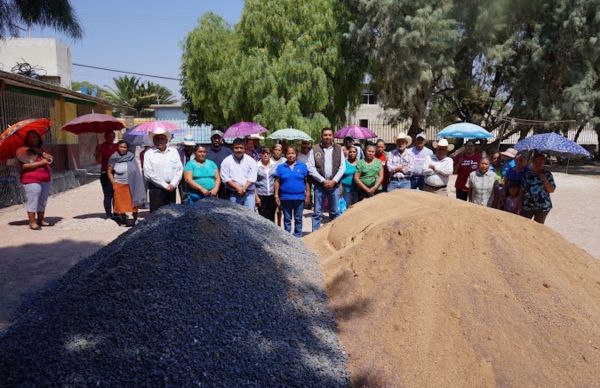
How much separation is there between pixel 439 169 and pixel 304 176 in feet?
6.40

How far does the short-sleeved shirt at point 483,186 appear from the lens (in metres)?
6.11

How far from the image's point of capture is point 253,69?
1497 centimetres

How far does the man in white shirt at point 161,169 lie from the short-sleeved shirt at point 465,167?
415 centimetres

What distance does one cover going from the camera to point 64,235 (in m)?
7.11

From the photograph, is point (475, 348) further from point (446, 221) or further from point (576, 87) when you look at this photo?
point (576, 87)

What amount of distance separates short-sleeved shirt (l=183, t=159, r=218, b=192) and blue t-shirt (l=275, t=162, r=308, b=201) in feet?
3.11

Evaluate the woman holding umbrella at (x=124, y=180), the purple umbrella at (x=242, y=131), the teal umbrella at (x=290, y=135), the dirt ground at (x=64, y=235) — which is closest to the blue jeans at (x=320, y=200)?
the dirt ground at (x=64, y=235)

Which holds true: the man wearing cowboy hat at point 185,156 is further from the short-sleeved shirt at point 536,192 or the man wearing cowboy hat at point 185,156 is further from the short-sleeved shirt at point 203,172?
the short-sleeved shirt at point 536,192

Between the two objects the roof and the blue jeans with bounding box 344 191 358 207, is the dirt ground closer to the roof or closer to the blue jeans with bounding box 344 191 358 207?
the blue jeans with bounding box 344 191 358 207

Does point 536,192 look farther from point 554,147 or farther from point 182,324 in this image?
point 182,324

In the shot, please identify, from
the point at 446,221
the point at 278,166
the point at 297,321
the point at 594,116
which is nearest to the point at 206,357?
the point at 297,321

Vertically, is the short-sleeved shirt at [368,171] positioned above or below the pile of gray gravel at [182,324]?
above

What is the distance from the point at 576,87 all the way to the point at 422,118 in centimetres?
562

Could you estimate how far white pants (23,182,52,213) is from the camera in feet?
23.5
